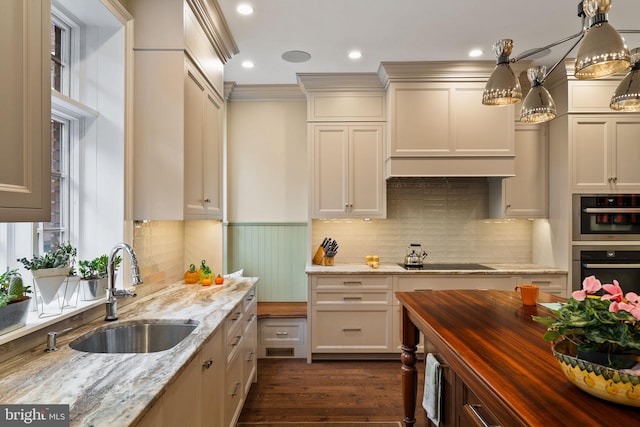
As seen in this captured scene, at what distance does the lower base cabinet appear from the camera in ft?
3.99

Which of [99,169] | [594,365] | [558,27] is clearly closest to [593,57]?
[594,365]

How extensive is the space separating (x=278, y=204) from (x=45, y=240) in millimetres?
2509

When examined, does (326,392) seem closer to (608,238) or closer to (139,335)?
(139,335)

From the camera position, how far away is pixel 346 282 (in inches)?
135

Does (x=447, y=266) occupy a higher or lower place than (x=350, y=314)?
higher

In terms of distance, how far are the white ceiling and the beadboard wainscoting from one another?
1.74 meters

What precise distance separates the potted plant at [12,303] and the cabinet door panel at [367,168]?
277 cm

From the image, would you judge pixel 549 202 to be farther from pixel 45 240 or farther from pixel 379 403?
pixel 45 240

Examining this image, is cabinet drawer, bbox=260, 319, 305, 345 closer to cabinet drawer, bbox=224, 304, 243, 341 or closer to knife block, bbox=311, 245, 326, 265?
knife block, bbox=311, 245, 326, 265

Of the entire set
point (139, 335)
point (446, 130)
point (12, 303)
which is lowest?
point (139, 335)

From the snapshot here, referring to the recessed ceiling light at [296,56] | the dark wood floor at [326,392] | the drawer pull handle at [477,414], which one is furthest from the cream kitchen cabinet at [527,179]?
the drawer pull handle at [477,414]

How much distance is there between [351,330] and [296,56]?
262 cm

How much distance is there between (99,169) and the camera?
2.00 m

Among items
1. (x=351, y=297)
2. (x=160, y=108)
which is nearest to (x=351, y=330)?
(x=351, y=297)
